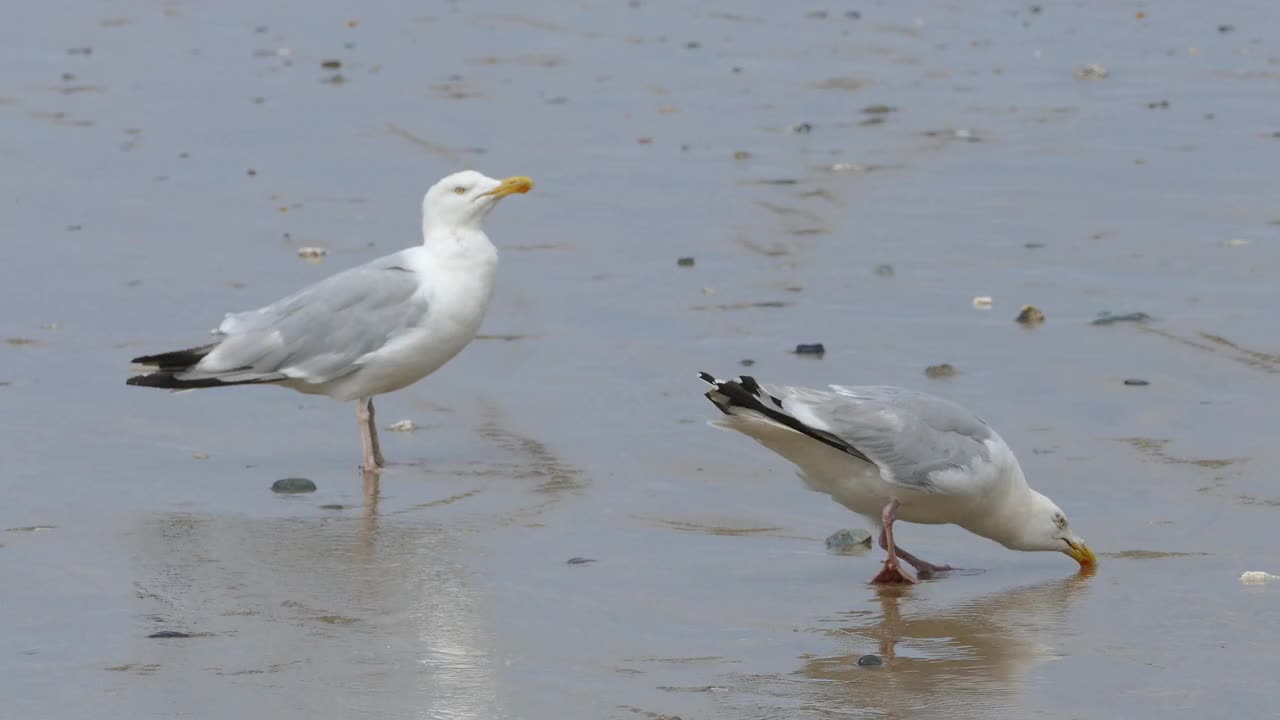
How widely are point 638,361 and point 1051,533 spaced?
9.60 feet

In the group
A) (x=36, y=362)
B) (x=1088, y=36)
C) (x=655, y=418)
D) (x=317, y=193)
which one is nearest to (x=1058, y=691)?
(x=655, y=418)

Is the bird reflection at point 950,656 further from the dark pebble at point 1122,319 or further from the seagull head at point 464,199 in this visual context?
the dark pebble at point 1122,319

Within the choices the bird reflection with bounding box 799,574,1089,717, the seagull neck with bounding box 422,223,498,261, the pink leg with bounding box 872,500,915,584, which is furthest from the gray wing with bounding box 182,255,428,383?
the bird reflection with bounding box 799,574,1089,717

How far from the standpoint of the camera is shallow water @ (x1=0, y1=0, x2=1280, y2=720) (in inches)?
209

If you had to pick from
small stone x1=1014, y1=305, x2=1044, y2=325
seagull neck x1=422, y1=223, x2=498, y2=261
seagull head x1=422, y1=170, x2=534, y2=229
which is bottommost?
small stone x1=1014, y1=305, x2=1044, y2=325

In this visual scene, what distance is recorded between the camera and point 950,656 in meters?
5.37

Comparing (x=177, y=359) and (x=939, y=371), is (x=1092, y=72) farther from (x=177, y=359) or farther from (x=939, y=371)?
(x=177, y=359)

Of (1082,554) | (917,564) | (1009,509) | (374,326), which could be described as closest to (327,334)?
(374,326)

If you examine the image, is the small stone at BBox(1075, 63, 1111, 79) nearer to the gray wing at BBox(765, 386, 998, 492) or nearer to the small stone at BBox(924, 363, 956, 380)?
the small stone at BBox(924, 363, 956, 380)

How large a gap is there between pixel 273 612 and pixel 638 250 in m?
5.51

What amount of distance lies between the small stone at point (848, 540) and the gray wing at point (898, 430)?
18.4 inches

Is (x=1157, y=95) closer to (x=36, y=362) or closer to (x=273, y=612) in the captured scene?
(x=36, y=362)

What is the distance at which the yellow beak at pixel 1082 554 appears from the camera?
6.32 meters

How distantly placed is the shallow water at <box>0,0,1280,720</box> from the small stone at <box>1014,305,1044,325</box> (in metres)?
0.18
